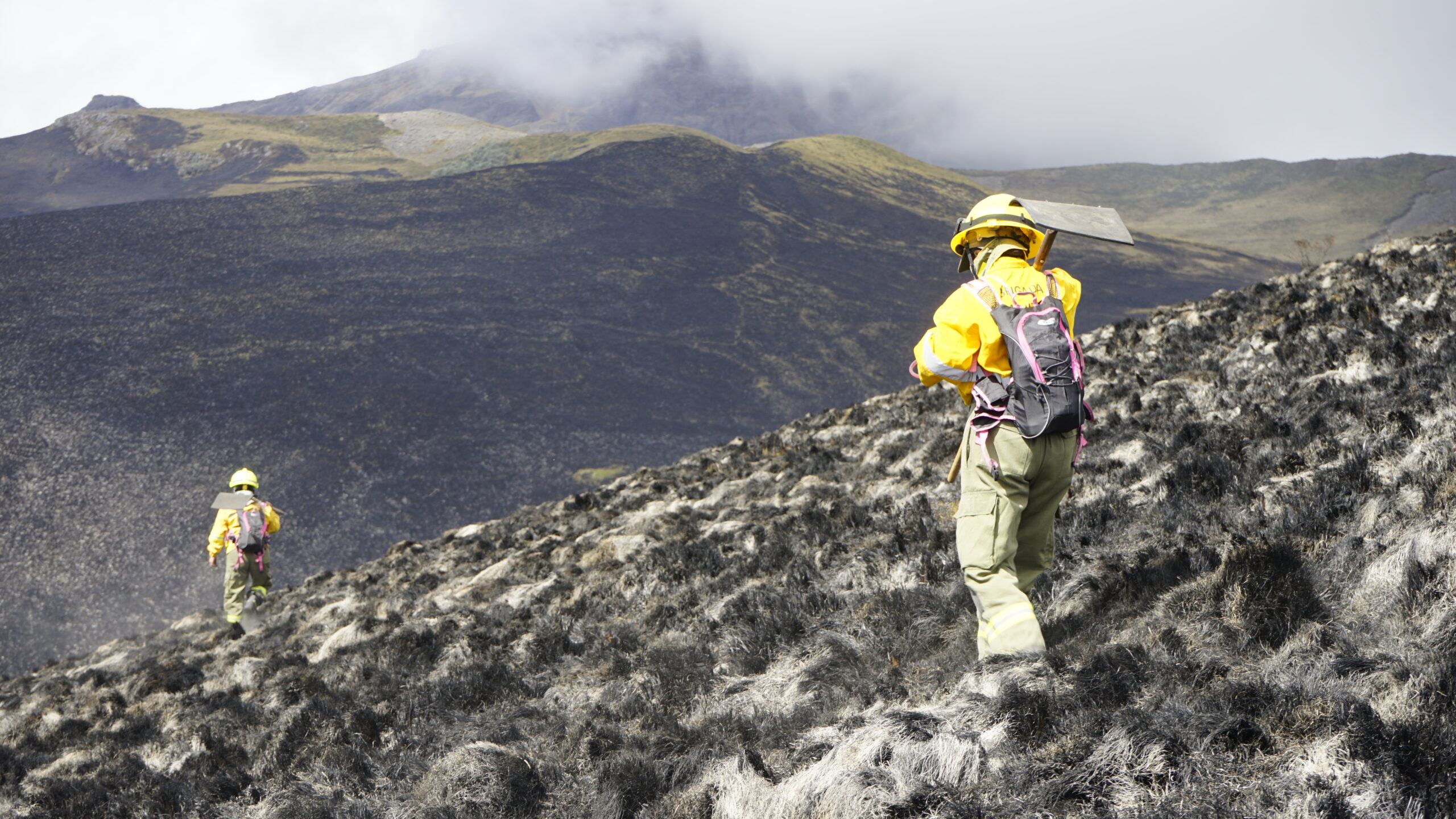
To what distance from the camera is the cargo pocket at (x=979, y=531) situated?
450 centimetres

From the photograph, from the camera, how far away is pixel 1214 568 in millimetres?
5004

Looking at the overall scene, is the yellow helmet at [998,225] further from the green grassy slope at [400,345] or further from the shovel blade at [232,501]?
the green grassy slope at [400,345]

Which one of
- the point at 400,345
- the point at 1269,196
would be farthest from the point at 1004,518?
the point at 1269,196

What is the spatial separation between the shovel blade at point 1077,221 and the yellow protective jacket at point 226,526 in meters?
13.3

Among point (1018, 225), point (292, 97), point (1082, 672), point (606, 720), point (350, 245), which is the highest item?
point (292, 97)

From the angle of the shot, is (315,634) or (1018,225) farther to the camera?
(315,634)

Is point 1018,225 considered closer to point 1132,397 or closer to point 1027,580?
point 1027,580

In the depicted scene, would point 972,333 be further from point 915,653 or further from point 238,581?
point 238,581

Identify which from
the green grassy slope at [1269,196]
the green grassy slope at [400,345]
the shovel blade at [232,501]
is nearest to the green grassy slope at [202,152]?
the green grassy slope at [400,345]

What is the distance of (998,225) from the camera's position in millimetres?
4840

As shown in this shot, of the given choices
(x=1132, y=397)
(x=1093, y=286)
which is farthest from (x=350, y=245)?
(x=1093, y=286)

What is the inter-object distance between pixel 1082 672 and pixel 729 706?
2.54m

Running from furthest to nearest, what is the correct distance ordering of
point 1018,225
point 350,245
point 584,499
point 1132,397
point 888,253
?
1. point 888,253
2. point 350,245
3. point 584,499
4. point 1132,397
5. point 1018,225

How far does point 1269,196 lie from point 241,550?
12062cm
